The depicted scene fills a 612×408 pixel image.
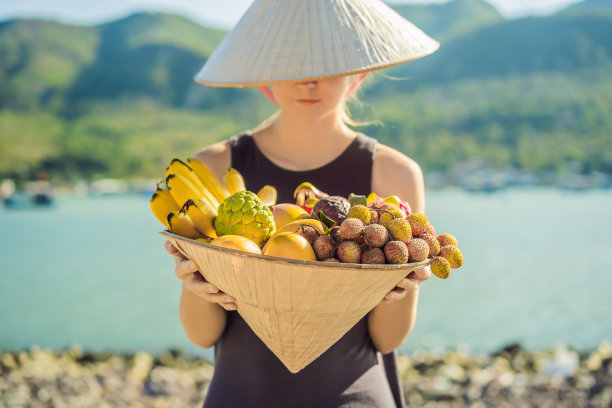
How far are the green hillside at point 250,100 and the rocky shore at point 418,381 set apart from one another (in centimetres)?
1712

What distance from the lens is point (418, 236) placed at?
1.09 meters

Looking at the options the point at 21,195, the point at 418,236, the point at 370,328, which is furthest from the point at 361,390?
the point at 21,195

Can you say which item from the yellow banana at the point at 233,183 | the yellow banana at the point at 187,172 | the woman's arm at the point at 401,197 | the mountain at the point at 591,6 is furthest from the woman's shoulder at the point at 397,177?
the mountain at the point at 591,6

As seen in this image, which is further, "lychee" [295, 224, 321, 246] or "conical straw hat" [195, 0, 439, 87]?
"conical straw hat" [195, 0, 439, 87]

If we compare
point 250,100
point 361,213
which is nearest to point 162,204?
point 361,213

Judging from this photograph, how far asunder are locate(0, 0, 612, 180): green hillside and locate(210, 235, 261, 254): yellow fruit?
21571mm

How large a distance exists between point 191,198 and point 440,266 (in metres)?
0.57

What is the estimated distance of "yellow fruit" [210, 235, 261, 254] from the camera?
101 centimetres

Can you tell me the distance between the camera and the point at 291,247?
98 cm

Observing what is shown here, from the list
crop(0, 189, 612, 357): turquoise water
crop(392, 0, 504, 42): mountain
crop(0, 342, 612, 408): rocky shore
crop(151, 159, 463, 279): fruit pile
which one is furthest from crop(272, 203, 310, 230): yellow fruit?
crop(392, 0, 504, 42): mountain

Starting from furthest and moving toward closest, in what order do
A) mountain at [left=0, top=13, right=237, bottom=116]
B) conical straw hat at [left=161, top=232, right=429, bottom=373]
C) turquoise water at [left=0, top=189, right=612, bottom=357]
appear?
mountain at [left=0, top=13, right=237, bottom=116]
turquoise water at [left=0, top=189, right=612, bottom=357]
conical straw hat at [left=161, top=232, right=429, bottom=373]

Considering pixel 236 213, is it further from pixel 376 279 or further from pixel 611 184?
pixel 611 184

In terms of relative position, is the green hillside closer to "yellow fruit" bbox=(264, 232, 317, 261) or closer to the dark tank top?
the dark tank top

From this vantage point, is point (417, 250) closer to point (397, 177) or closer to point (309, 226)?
point (309, 226)
